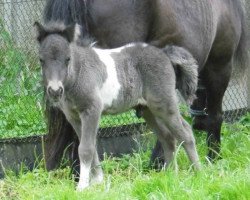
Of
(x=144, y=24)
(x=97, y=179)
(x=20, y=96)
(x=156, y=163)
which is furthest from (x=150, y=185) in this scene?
(x=20, y=96)

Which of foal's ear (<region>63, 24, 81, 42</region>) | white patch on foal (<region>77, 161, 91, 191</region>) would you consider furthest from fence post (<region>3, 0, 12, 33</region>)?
white patch on foal (<region>77, 161, 91, 191</region>)

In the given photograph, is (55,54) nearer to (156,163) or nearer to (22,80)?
(156,163)

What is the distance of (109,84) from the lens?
5.50m

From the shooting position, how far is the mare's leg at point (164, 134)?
596cm

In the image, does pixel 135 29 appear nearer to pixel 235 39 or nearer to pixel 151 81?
pixel 151 81

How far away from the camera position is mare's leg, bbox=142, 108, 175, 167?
235 inches

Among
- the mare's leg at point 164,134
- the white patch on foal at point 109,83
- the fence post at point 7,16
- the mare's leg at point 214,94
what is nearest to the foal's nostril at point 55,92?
the white patch on foal at point 109,83

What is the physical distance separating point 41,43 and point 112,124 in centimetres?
296

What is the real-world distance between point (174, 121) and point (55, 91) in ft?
3.88

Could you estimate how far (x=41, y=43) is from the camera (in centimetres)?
517

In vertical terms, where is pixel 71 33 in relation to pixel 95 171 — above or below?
above

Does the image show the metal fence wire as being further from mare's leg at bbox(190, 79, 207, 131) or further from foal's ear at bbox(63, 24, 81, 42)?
foal's ear at bbox(63, 24, 81, 42)

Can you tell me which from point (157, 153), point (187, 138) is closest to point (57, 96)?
point (187, 138)

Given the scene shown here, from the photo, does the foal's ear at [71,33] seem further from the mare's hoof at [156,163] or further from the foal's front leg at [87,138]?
the mare's hoof at [156,163]
